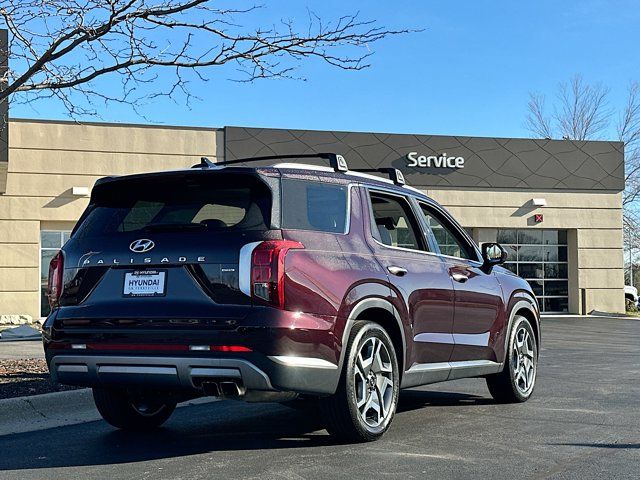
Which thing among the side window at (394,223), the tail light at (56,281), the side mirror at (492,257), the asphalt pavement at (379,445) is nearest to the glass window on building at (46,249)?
the asphalt pavement at (379,445)

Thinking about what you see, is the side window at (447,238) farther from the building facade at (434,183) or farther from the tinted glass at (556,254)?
the tinted glass at (556,254)

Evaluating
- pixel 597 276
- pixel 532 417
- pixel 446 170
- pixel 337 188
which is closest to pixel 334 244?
pixel 337 188

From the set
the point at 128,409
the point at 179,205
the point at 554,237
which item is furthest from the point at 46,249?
the point at 179,205

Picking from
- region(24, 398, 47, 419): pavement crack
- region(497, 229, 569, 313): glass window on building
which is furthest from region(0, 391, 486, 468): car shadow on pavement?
region(497, 229, 569, 313): glass window on building

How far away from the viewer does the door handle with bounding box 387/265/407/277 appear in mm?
6383

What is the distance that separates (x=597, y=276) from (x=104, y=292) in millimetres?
28550

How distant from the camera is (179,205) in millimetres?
6031

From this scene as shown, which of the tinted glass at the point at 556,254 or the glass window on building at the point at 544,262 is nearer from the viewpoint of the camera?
the glass window on building at the point at 544,262

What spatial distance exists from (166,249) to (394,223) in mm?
2155

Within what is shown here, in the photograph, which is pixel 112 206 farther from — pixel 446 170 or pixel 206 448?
pixel 446 170

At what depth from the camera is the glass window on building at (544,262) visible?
3161 centimetres

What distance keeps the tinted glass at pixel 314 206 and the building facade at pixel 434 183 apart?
2080 cm

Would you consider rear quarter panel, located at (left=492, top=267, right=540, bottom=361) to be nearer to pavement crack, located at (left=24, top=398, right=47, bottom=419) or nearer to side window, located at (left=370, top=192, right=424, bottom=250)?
side window, located at (left=370, top=192, right=424, bottom=250)

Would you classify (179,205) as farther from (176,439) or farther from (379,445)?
(379,445)
